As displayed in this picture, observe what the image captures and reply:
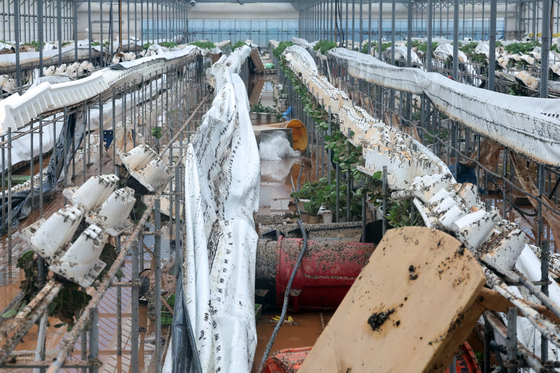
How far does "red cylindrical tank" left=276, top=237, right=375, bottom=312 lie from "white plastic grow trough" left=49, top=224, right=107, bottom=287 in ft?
12.0

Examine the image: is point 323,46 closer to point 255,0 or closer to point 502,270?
point 502,270

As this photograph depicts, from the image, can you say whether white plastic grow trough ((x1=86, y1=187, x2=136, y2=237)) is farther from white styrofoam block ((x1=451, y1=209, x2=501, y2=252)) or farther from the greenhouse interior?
white styrofoam block ((x1=451, y1=209, x2=501, y2=252))

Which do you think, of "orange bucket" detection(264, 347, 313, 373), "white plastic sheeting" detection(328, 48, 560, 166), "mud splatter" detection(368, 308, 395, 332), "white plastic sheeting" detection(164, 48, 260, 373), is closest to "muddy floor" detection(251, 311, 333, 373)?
"white plastic sheeting" detection(164, 48, 260, 373)

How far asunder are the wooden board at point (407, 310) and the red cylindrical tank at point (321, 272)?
2.69 m

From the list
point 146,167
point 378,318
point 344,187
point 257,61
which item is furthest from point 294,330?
point 257,61

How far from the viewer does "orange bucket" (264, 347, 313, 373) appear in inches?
189

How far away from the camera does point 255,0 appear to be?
164ft

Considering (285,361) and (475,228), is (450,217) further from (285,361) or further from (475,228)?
(285,361)

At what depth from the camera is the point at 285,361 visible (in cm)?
488

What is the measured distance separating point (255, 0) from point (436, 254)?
48977 mm

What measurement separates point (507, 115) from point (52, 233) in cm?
387

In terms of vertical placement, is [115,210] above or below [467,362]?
above

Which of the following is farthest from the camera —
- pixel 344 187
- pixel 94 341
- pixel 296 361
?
pixel 344 187

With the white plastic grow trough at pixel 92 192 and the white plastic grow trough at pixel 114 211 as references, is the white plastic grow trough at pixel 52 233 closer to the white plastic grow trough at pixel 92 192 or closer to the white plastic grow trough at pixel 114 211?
the white plastic grow trough at pixel 114 211
